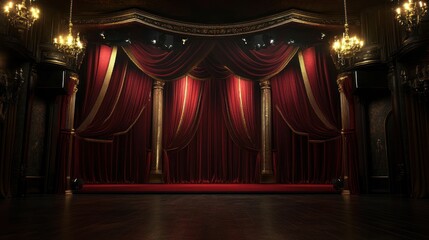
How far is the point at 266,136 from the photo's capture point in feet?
34.4

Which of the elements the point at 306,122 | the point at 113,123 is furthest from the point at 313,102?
the point at 113,123

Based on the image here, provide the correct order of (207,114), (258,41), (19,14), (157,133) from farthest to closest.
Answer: (207,114)
(157,133)
(258,41)
(19,14)

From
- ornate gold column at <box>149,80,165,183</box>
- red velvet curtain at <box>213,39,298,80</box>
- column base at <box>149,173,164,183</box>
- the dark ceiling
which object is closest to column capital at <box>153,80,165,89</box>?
ornate gold column at <box>149,80,165,183</box>

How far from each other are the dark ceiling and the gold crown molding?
0.14 m

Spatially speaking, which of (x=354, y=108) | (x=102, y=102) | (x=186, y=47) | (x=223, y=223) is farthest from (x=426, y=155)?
(x=102, y=102)

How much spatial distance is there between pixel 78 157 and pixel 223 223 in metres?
7.32

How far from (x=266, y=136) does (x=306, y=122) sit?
153 centimetres

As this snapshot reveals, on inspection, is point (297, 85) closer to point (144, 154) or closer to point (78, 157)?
point (144, 154)

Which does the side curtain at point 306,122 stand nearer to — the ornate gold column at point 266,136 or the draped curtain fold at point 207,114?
the draped curtain fold at point 207,114

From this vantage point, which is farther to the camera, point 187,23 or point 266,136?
point 266,136

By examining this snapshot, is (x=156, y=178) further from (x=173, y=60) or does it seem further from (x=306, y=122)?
(x=306, y=122)

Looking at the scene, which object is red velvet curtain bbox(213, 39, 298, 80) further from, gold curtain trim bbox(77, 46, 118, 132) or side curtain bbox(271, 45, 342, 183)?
gold curtain trim bbox(77, 46, 118, 132)

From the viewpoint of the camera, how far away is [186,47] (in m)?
9.15

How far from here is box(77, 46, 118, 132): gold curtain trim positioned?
862 centimetres
